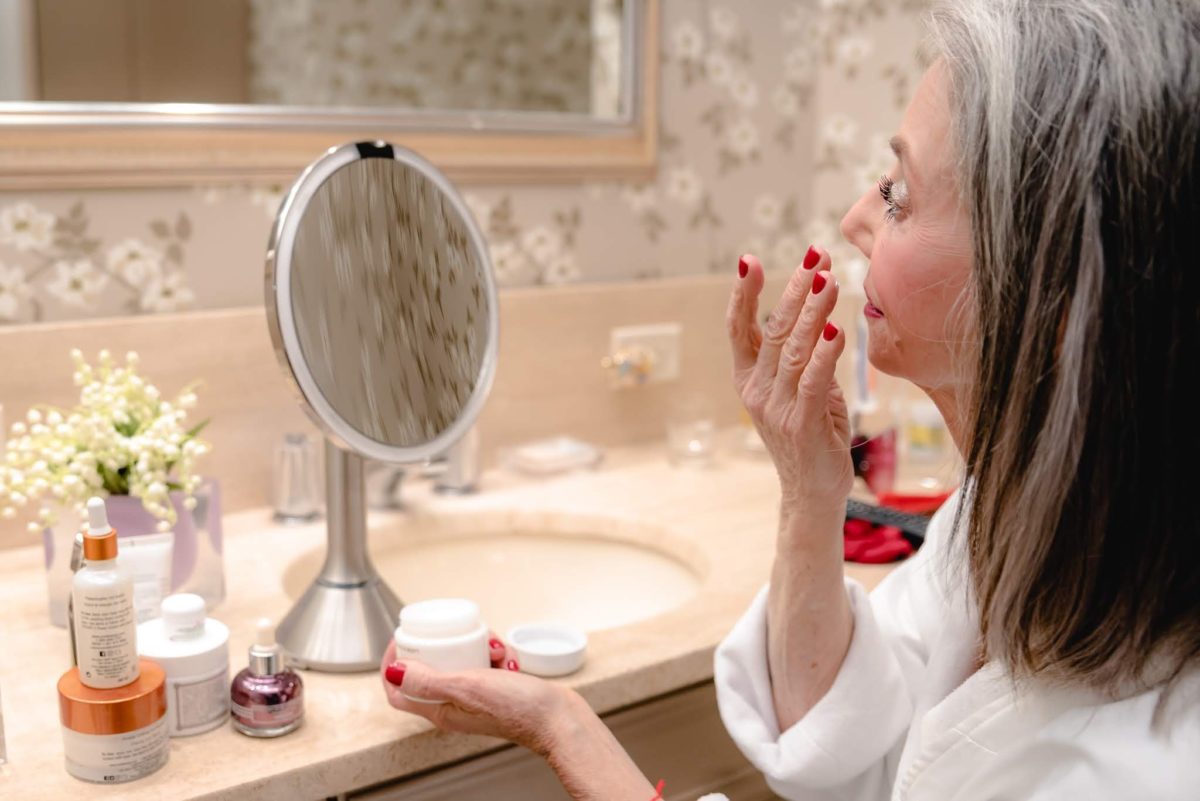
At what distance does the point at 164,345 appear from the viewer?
4.58 ft

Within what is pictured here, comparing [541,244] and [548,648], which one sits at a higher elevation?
[541,244]

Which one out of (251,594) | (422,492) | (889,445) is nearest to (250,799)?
(251,594)

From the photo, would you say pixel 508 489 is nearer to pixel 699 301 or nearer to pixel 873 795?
pixel 699 301

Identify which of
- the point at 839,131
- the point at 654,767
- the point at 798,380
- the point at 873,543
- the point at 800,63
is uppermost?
the point at 800,63

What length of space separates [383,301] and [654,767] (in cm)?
50

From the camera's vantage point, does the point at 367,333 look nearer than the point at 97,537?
No

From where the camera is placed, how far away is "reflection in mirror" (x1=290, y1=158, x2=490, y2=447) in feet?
3.51

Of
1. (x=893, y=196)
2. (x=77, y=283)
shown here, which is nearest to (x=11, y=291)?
(x=77, y=283)

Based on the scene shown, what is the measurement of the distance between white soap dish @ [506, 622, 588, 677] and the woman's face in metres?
0.38

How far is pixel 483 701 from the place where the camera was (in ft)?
3.23

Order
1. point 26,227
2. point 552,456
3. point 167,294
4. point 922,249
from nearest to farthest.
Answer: point 922,249 < point 26,227 < point 167,294 < point 552,456

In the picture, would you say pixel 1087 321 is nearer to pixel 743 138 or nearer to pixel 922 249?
pixel 922 249

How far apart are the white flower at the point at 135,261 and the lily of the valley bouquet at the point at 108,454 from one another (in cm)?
23

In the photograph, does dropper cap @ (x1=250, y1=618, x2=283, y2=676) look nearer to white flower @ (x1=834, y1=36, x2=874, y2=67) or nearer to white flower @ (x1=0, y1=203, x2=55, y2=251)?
white flower @ (x1=0, y1=203, x2=55, y2=251)
